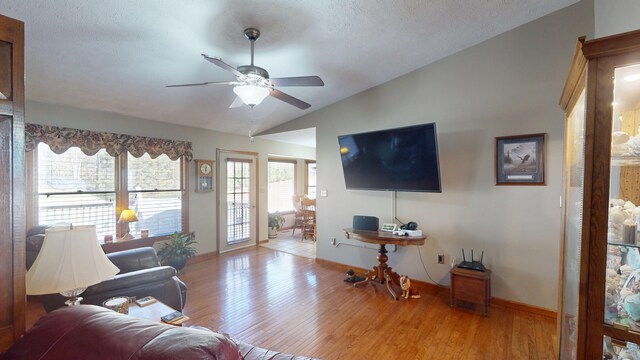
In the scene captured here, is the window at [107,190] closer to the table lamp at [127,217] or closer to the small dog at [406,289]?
the table lamp at [127,217]

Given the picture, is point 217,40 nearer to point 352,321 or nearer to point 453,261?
point 352,321

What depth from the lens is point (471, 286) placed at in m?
2.92

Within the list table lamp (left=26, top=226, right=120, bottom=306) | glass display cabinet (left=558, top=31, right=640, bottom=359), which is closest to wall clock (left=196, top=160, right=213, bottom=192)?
table lamp (left=26, top=226, right=120, bottom=306)

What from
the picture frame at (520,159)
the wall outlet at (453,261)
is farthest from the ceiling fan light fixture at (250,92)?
the wall outlet at (453,261)

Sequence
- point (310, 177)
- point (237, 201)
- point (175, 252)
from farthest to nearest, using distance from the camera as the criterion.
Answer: point (310, 177)
point (237, 201)
point (175, 252)

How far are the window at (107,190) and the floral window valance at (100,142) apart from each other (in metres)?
0.14

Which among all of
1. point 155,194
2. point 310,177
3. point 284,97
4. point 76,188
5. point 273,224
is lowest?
point 273,224

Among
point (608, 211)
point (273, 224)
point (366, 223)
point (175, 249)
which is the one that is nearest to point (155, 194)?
point (175, 249)

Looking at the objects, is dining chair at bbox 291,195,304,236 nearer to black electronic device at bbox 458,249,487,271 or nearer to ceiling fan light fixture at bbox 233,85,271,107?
black electronic device at bbox 458,249,487,271

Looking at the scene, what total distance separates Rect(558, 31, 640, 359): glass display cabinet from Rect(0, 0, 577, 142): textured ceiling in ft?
5.62

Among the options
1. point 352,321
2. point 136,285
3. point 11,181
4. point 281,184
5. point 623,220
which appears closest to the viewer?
point 11,181

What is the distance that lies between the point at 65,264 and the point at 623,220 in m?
2.47

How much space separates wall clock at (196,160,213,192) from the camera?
4820 mm

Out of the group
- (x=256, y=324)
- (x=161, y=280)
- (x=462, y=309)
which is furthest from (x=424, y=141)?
(x=161, y=280)
